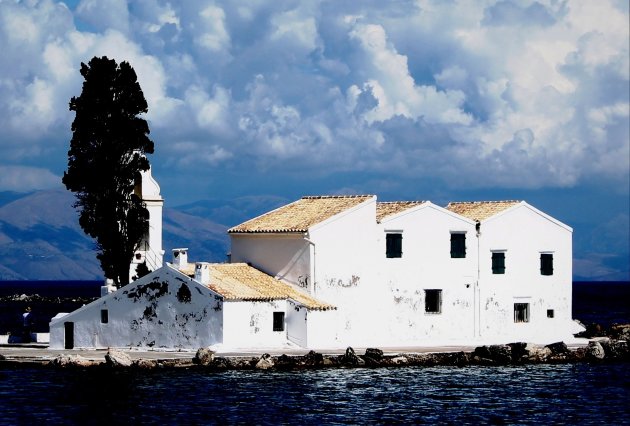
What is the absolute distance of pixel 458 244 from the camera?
56.9 m

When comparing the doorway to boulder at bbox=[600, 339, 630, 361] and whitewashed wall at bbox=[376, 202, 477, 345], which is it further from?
boulder at bbox=[600, 339, 630, 361]

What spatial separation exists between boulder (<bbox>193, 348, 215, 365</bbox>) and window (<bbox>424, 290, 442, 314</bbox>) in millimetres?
12388

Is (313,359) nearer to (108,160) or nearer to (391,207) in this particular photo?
(391,207)

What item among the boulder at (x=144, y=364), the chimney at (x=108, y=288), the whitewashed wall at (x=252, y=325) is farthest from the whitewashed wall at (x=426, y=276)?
the boulder at (x=144, y=364)

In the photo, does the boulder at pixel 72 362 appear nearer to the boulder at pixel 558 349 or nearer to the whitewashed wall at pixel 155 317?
the whitewashed wall at pixel 155 317

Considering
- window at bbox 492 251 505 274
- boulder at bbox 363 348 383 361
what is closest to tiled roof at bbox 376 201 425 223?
window at bbox 492 251 505 274

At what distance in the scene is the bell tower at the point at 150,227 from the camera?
5631 centimetres

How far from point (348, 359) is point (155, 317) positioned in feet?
25.7

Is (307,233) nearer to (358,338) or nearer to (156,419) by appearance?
(358,338)

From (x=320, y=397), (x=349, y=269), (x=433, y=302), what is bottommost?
(x=320, y=397)

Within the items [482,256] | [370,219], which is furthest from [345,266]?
[482,256]

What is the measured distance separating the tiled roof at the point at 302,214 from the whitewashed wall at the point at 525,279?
6438mm

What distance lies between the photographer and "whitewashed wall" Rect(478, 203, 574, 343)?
57.6m

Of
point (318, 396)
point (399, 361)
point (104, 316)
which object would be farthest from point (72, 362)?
point (399, 361)
